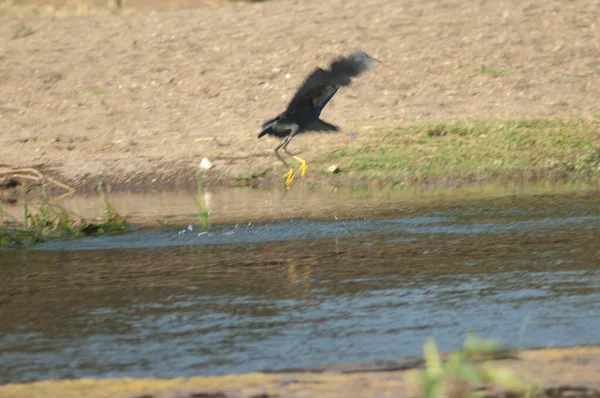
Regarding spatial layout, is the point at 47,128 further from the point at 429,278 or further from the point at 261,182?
the point at 429,278

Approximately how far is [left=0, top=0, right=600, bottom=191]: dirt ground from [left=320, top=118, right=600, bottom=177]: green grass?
19.8 inches

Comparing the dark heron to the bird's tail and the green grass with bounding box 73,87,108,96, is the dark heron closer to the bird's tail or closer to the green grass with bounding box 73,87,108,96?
the bird's tail

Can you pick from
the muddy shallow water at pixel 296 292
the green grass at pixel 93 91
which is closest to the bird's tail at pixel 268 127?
the muddy shallow water at pixel 296 292

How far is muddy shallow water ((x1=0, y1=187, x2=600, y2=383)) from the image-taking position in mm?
4590

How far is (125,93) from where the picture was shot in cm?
1362

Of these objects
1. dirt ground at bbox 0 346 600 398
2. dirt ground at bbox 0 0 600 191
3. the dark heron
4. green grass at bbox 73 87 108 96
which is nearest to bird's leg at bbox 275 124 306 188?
the dark heron

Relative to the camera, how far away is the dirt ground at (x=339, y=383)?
3.95m

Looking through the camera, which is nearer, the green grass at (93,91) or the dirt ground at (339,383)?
the dirt ground at (339,383)

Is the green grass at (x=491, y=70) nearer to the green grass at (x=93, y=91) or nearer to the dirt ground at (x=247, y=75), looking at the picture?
the dirt ground at (x=247, y=75)

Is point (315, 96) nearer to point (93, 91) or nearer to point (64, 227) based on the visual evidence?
point (64, 227)

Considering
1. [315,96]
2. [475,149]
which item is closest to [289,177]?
[315,96]

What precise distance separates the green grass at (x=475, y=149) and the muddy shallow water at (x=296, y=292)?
1.98 m

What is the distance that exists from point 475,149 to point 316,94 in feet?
7.68

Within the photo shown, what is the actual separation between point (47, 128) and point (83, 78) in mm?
1697
